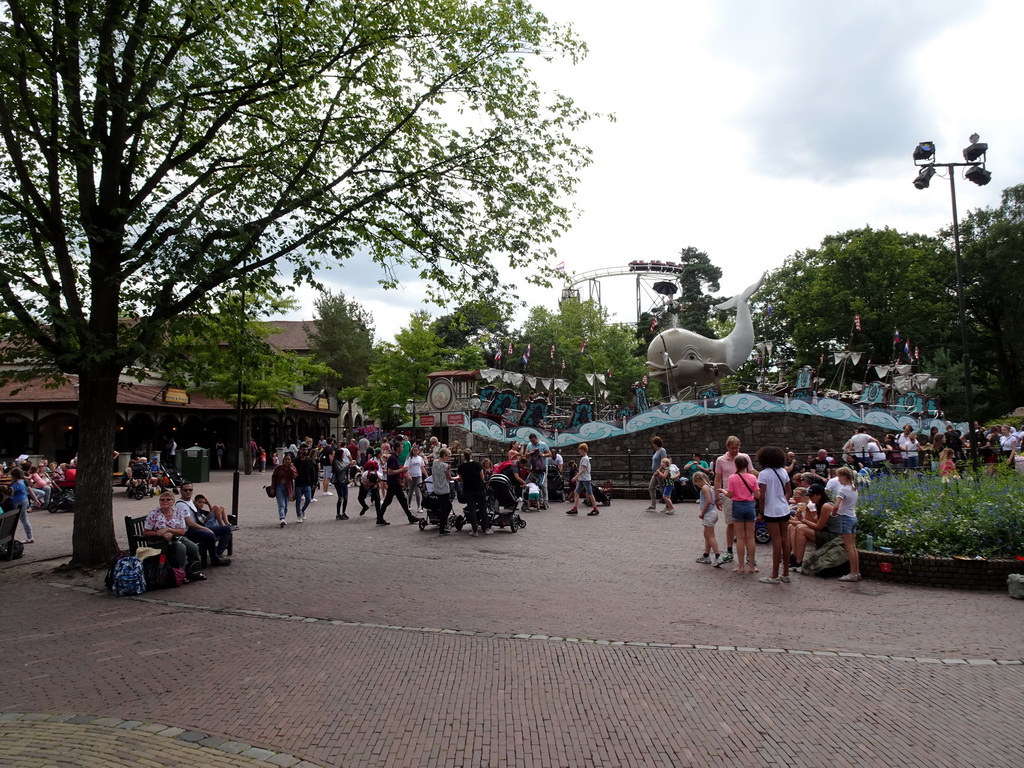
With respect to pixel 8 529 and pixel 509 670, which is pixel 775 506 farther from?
pixel 8 529

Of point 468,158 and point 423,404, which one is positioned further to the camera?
point 423,404

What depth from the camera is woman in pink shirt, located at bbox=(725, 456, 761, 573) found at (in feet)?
30.0

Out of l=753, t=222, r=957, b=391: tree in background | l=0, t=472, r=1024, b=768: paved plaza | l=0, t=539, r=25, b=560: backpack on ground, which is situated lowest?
l=0, t=472, r=1024, b=768: paved plaza

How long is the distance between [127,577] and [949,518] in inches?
418

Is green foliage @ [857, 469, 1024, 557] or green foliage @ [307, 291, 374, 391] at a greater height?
green foliage @ [307, 291, 374, 391]

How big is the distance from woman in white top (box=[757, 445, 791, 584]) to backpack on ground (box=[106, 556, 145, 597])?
7.82 metres

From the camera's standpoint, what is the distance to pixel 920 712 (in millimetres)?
4750

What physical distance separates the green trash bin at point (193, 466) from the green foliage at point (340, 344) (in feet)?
104

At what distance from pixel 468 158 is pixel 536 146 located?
125 centimetres

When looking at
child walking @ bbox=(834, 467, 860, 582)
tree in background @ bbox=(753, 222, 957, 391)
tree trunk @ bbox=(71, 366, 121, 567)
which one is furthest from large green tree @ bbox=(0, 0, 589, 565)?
tree in background @ bbox=(753, 222, 957, 391)

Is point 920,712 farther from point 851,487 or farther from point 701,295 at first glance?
point 701,295

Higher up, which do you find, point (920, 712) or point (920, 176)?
point (920, 176)

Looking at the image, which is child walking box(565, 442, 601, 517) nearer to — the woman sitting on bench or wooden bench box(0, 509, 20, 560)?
the woman sitting on bench

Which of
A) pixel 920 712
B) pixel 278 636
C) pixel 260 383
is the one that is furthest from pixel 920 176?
pixel 260 383
